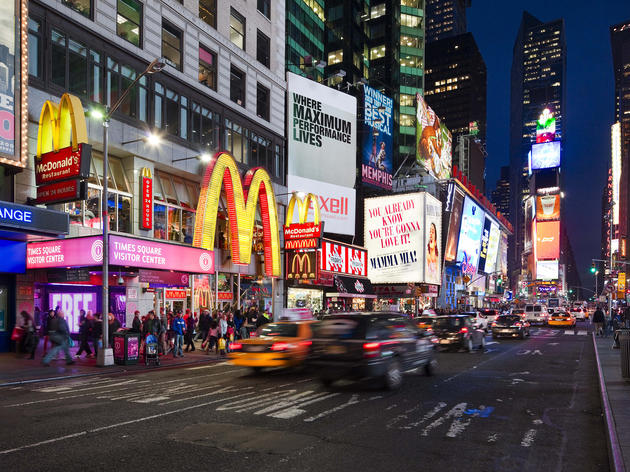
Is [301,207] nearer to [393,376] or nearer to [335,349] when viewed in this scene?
[335,349]

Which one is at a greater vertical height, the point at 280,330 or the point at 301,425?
the point at 280,330

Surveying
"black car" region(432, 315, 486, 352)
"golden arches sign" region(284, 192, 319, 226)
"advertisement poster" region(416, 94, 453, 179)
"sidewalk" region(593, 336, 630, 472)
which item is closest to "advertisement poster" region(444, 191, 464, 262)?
"advertisement poster" region(416, 94, 453, 179)

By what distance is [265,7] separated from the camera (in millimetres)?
39188

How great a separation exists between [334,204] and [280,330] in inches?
1274

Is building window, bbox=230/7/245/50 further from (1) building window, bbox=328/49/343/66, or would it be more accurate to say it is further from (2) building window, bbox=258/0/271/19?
(1) building window, bbox=328/49/343/66

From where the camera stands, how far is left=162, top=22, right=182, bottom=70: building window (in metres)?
29.1

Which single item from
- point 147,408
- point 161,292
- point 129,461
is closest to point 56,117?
point 161,292

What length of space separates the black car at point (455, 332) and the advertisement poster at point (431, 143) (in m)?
53.7

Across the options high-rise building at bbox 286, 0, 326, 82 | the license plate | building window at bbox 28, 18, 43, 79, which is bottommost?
the license plate

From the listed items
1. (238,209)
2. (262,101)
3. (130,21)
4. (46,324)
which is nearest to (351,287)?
(262,101)

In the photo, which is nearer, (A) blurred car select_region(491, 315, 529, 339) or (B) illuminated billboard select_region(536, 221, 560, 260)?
(A) blurred car select_region(491, 315, 529, 339)

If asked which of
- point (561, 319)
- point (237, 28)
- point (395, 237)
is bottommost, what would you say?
point (561, 319)

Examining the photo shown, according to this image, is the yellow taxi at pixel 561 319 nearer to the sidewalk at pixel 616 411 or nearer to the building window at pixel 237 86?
the building window at pixel 237 86

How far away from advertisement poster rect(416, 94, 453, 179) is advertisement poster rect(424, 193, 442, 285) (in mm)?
13005
